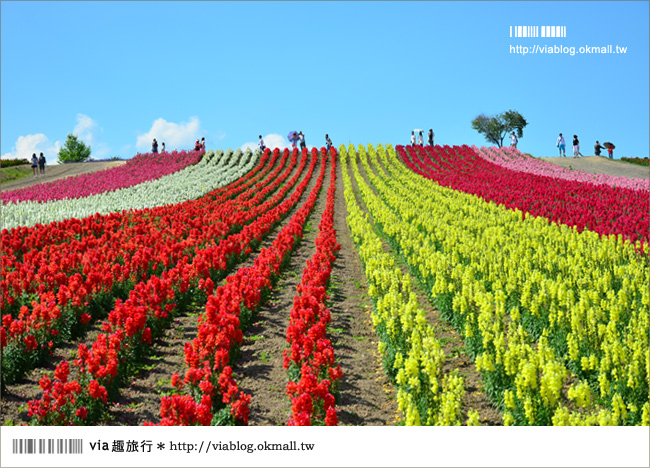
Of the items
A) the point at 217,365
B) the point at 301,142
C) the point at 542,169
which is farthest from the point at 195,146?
the point at 217,365

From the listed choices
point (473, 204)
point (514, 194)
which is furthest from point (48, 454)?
point (514, 194)

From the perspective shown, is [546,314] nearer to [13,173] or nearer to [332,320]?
[332,320]

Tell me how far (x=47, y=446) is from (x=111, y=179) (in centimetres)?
3730

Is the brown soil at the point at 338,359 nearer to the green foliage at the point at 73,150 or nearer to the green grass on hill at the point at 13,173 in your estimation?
the green grass on hill at the point at 13,173

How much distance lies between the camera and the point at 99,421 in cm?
731

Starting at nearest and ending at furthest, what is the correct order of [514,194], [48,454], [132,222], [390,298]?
[48,454], [390,298], [132,222], [514,194]

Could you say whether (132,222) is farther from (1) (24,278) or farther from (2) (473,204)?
(2) (473,204)

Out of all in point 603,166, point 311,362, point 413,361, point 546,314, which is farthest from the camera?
point 603,166

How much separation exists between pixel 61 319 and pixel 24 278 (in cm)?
259

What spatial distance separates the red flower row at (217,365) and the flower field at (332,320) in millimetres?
33

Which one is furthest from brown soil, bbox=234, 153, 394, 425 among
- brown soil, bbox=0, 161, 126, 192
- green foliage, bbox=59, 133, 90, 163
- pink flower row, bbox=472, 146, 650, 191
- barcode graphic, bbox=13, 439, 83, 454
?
green foliage, bbox=59, 133, 90, 163

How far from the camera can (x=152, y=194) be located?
30172mm

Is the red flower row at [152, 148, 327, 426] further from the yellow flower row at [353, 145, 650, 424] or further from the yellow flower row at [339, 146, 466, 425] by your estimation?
the yellow flower row at [353, 145, 650, 424]

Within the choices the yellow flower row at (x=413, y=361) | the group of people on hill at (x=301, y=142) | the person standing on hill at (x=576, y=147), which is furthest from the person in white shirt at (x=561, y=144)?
the yellow flower row at (x=413, y=361)
